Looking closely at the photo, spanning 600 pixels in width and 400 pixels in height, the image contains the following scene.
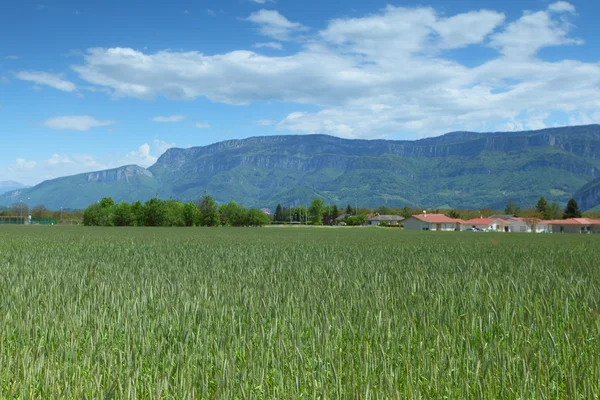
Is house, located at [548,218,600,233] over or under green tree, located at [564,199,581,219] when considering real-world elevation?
under

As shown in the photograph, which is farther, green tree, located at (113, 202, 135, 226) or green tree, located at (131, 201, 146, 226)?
green tree, located at (131, 201, 146, 226)

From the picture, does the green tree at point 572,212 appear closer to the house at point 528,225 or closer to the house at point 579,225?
the house at point 528,225

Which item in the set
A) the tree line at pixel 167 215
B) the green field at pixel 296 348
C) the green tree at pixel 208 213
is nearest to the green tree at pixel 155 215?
the tree line at pixel 167 215

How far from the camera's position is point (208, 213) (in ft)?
433

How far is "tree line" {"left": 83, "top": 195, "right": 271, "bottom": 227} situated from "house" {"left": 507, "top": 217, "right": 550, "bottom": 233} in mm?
79860

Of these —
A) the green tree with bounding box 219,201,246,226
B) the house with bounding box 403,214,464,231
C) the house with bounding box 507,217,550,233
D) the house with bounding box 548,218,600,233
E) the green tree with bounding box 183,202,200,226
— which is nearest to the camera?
the green tree with bounding box 183,202,200,226

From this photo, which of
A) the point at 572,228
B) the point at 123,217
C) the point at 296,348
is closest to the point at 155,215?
the point at 123,217

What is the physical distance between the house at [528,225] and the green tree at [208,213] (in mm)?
90898

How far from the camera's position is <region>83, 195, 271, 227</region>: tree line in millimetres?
120062

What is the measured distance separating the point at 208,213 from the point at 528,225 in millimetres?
99144

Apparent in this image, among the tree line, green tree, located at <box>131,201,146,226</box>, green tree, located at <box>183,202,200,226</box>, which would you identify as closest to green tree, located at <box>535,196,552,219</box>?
the tree line

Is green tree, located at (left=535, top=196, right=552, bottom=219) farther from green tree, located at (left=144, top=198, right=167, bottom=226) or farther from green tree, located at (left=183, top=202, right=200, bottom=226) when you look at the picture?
green tree, located at (left=144, top=198, right=167, bottom=226)

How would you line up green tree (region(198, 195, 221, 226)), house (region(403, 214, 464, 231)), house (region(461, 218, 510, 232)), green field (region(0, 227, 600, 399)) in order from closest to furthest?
1. green field (region(0, 227, 600, 399))
2. green tree (region(198, 195, 221, 226))
3. house (region(403, 214, 464, 231))
4. house (region(461, 218, 510, 232))

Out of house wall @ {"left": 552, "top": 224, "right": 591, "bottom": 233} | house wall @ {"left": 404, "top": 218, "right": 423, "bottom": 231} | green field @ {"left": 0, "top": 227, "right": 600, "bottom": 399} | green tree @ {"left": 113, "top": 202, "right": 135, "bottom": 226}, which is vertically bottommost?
house wall @ {"left": 552, "top": 224, "right": 591, "bottom": 233}
